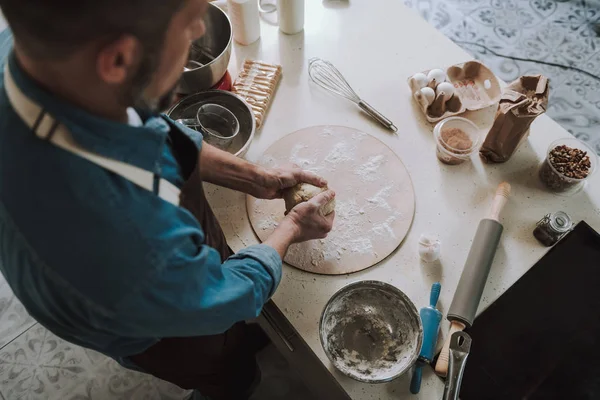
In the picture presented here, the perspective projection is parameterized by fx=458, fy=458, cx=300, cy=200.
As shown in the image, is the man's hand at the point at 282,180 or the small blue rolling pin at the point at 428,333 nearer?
the small blue rolling pin at the point at 428,333

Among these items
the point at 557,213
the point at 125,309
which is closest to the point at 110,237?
the point at 125,309

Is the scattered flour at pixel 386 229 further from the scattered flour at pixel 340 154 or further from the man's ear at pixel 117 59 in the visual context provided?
the man's ear at pixel 117 59

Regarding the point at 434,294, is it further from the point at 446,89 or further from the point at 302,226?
the point at 446,89

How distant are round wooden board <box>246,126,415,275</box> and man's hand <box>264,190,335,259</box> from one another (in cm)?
6

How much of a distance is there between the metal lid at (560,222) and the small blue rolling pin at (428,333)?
0.87 ft

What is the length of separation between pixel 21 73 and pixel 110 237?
190mm

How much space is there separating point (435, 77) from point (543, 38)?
3.68ft

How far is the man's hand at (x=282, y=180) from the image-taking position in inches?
36.4

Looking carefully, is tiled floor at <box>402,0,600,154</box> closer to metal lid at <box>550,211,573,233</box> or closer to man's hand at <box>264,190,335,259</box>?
metal lid at <box>550,211,573,233</box>

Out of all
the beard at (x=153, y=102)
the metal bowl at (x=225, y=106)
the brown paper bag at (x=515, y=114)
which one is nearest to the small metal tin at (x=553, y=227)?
A: the brown paper bag at (x=515, y=114)

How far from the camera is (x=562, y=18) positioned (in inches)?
76.2

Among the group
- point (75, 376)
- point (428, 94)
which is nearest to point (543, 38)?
point (428, 94)

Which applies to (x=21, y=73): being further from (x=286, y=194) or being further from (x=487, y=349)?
(x=487, y=349)

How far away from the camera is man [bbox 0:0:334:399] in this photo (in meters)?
0.43
